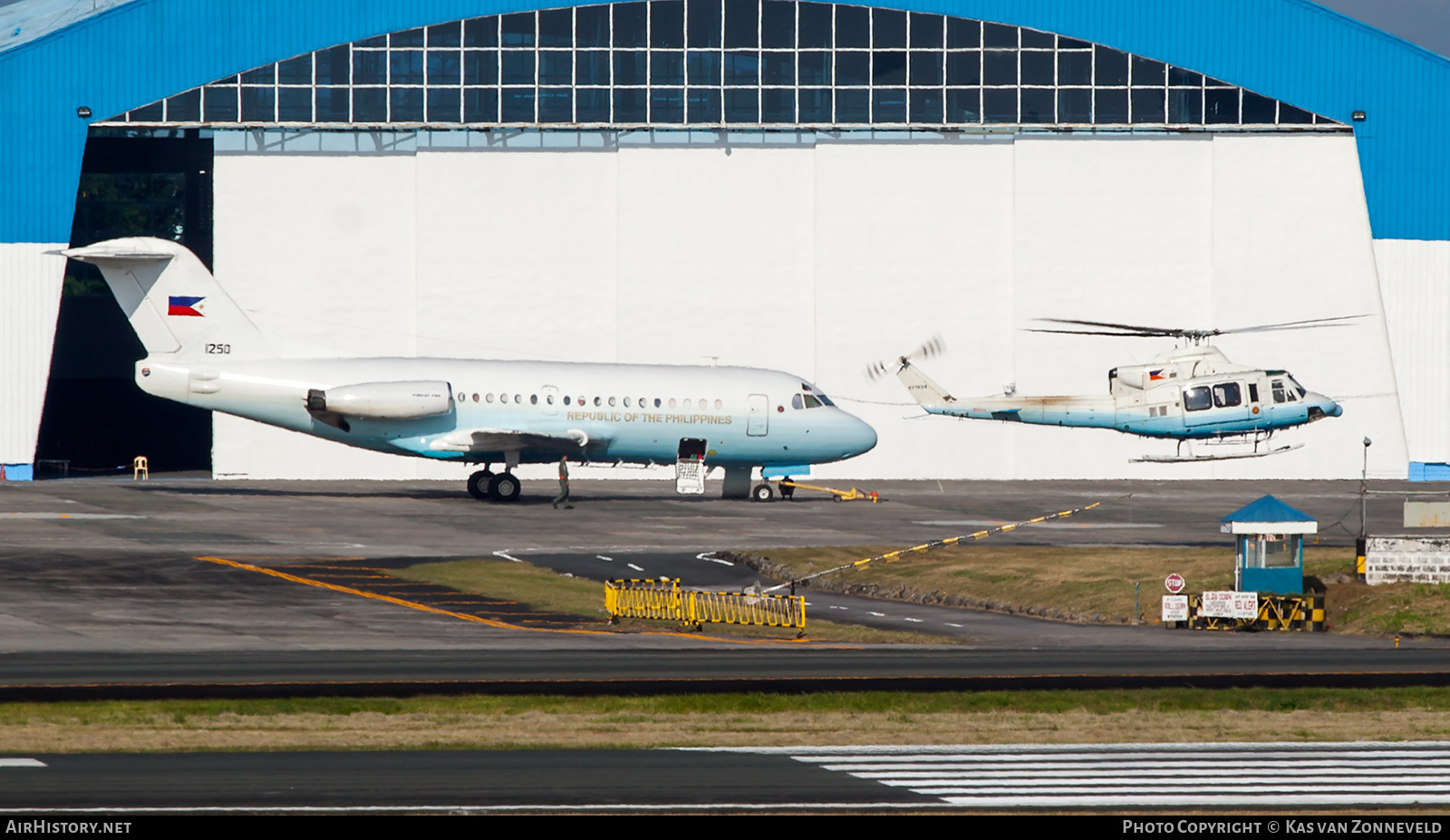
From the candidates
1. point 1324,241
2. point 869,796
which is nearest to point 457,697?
point 869,796

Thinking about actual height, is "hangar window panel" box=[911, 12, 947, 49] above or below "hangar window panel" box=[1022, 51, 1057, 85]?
above

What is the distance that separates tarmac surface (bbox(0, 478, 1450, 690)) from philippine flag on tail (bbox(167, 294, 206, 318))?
20.0 ft

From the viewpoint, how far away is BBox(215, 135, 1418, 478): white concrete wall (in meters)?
62.9

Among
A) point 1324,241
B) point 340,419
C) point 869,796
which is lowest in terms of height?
point 869,796

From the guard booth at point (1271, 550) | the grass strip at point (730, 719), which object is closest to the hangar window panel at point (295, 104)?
the guard booth at point (1271, 550)

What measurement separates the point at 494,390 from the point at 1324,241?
35775 millimetres

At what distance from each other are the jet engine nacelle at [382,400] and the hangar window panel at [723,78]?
637 inches

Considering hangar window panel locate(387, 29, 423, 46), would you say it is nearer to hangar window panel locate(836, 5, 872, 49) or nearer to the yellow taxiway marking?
hangar window panel locate(836, 5, 872, 49)

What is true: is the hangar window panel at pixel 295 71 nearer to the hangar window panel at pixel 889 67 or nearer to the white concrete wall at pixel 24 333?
the white concrete wall at pixel 24 333

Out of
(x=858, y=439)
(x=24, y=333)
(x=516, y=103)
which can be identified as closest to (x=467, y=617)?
(x=858, y=439)

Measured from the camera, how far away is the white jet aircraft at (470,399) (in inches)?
1955

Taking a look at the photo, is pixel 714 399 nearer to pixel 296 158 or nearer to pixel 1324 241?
pixel 296 158

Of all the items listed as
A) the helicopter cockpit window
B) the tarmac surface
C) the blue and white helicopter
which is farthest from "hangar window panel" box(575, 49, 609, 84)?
the helicopter cockpit window
